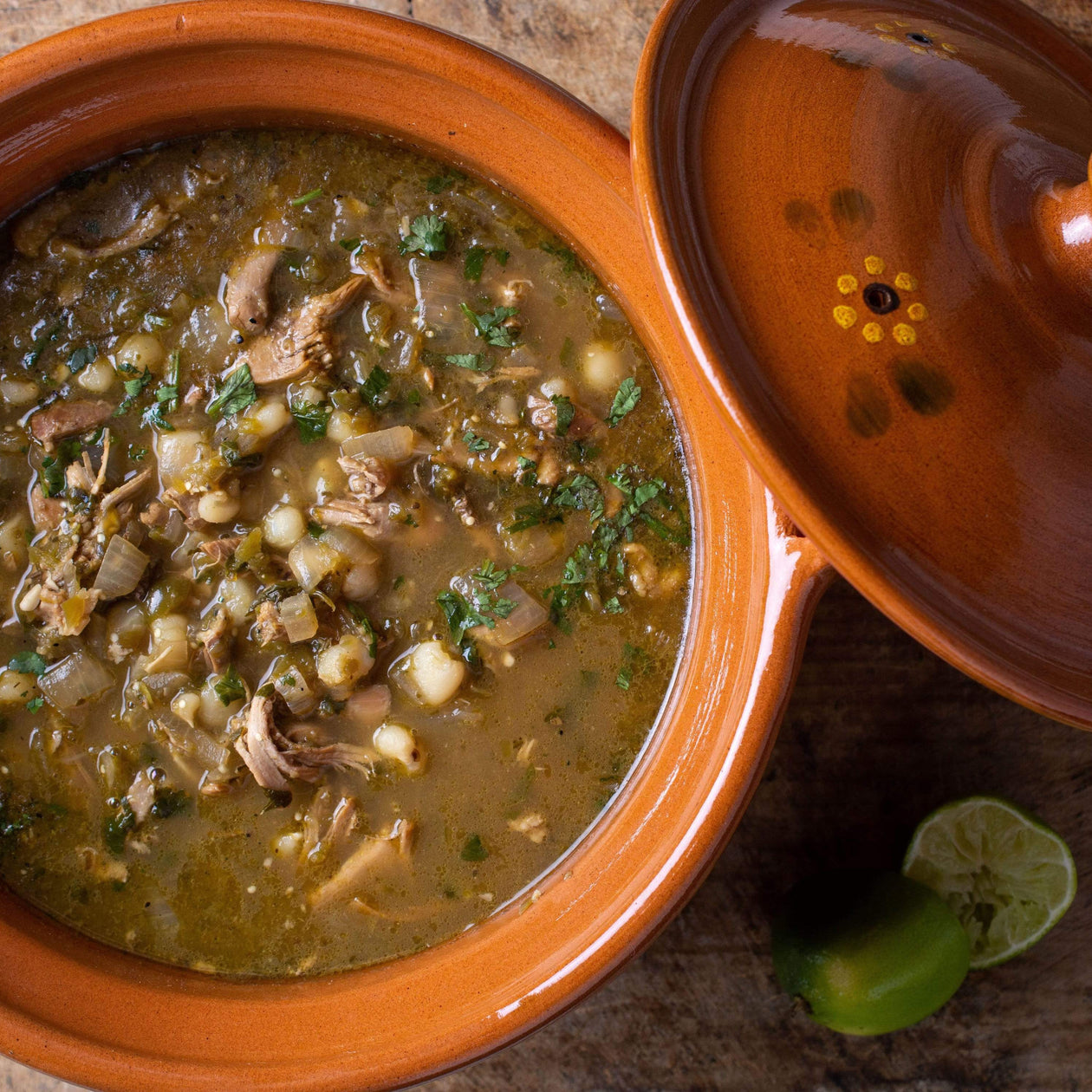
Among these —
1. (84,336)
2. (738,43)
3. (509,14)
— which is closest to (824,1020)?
(738,43)

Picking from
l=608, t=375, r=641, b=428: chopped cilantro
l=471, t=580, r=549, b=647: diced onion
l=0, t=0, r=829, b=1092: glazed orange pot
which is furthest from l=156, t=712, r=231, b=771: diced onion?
l=608, t=375, r=641, b=428: chopped cilantro

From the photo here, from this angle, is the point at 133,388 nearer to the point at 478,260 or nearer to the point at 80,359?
the point at 80,359

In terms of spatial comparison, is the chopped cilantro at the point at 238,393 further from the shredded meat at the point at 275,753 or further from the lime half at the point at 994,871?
the lime half at the point at 994,871

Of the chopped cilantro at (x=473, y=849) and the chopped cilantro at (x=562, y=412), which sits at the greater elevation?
the chopped cilantro at (x=562, y=412)

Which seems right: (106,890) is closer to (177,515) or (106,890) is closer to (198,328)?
(177,515)

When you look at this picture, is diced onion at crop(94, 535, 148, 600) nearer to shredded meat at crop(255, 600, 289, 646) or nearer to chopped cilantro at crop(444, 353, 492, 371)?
shredded meat at crop(255, 600, 289, 646)

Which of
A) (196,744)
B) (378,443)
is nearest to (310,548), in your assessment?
(378,443)

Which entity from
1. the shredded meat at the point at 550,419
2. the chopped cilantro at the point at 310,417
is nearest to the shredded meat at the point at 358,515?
the chopped cilantro at the point at 310,417
